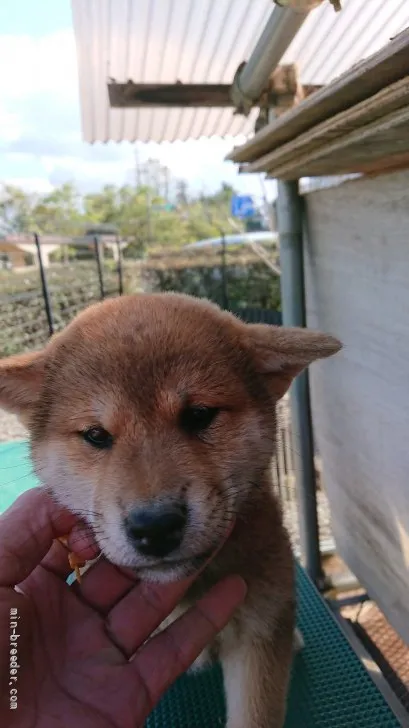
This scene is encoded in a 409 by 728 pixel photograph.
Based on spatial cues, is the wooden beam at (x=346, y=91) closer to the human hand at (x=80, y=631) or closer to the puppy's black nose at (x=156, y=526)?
the puppy's black nose at (x=156, y=526)

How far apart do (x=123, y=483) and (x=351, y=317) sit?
1417 millimetres

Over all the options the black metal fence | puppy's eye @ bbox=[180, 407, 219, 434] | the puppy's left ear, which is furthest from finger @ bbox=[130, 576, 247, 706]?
the black metal fence

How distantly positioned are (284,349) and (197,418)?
364 millimetres

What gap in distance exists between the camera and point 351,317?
2459 mm

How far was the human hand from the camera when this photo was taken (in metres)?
1.52

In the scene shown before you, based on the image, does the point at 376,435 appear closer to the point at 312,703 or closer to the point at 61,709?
the point at 312,703

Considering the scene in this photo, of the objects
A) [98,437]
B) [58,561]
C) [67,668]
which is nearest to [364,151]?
[98,437]

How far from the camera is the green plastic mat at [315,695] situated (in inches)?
82.0

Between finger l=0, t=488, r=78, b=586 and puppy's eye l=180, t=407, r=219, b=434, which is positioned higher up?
puppy's eye l=180, t=407, r=219, b=434

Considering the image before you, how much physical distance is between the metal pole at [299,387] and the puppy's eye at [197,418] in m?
1.31

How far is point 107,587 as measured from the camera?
189 cm

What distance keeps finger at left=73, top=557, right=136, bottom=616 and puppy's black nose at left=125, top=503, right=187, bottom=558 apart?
0.54 meters

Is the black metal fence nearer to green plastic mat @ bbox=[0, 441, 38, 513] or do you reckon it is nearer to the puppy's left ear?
green plastic mat @ bbox=[0, 441, 38, 513]

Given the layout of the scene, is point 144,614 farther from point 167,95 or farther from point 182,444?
point 167,95
